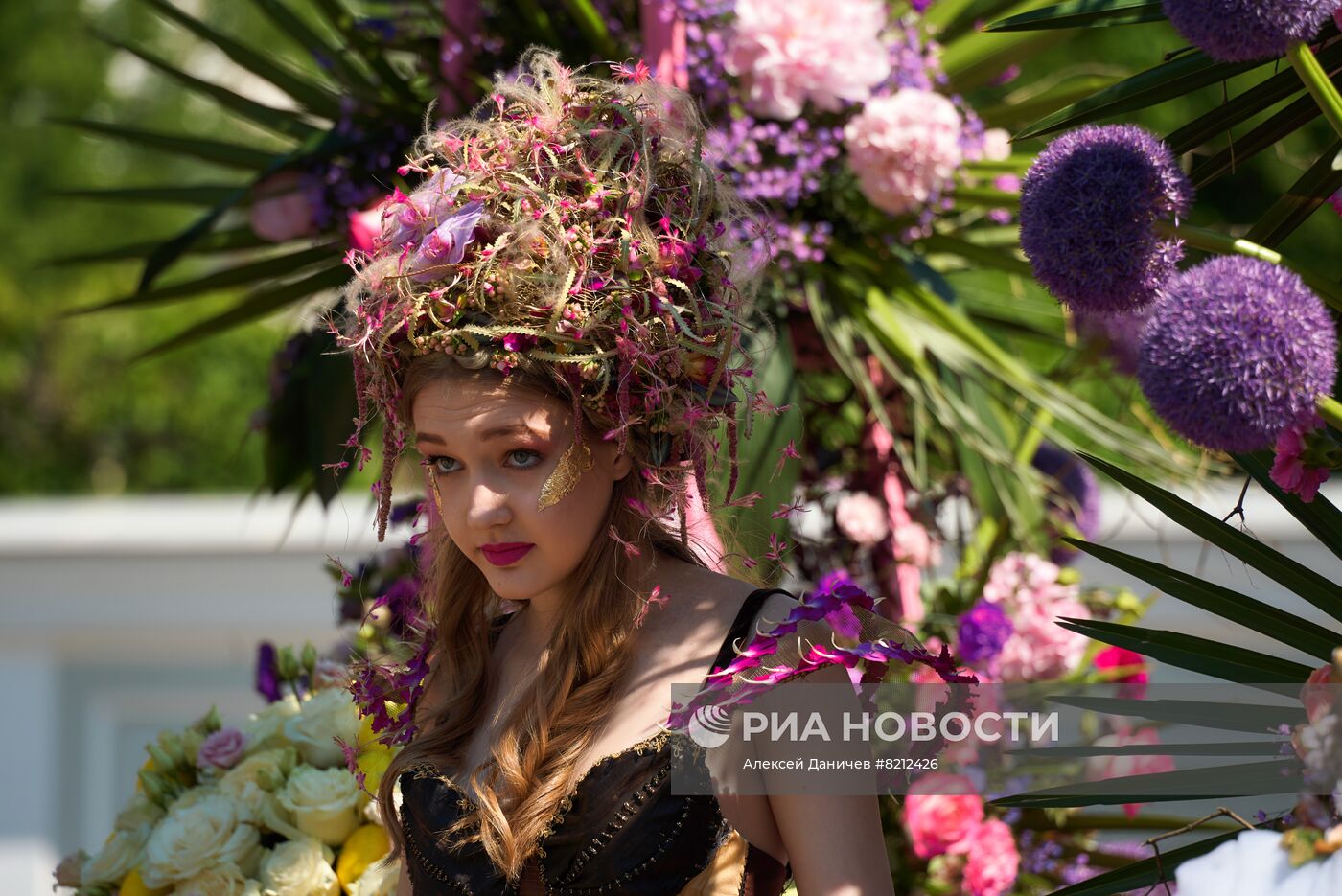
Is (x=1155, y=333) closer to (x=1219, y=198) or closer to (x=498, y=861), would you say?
(x=498, y=861)

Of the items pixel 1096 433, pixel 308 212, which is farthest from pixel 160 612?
pixel 1096 433

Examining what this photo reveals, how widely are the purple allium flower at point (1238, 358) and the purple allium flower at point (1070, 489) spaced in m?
1.55

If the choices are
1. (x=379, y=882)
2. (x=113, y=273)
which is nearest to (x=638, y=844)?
(x=379, y=882)

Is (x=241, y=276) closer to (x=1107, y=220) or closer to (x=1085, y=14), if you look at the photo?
(x=1085, y=14)

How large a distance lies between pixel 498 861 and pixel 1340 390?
816mm

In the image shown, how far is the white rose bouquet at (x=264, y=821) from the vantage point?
5.31ft

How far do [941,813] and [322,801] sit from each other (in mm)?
843

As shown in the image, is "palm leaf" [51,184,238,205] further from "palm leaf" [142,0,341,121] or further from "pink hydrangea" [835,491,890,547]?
"pink hydrangea" [835,491,890,547]

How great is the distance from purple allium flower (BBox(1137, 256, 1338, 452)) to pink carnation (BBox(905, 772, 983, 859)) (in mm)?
1196

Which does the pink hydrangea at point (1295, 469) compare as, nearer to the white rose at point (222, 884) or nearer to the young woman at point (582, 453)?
the young woman at point (582, 453)

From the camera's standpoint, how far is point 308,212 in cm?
231

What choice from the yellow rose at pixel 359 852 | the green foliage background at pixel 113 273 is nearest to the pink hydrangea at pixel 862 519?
the yellow rose at pixel 359 852

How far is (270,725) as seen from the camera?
1.81 meters

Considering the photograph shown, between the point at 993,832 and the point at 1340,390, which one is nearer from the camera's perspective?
the point at 1340,390
